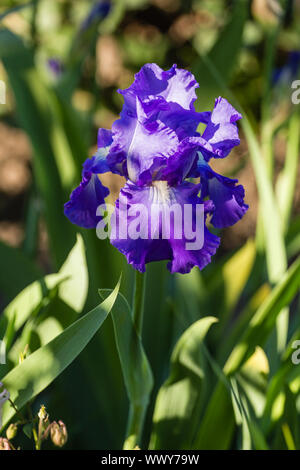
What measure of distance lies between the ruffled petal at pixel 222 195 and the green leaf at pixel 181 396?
0.55 ft

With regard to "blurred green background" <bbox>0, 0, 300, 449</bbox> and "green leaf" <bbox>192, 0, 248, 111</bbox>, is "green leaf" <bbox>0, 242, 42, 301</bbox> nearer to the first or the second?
"blurred green background" <bbox>0, 0, 300, 449</bbox>

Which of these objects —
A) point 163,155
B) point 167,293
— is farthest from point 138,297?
point 167,293

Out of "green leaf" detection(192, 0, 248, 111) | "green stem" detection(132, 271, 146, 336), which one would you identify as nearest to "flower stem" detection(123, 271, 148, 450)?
"green stem" detection(132, 271, 146, 336)

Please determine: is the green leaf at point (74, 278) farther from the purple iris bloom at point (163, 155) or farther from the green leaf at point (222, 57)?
the green leaf at point (222, 57)

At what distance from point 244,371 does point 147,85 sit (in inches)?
18.2

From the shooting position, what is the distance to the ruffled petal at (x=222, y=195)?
23.5 inches

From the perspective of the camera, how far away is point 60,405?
0.99 metres

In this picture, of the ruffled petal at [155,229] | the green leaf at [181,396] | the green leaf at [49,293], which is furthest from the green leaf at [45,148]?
the ruffled petal at [155,229]

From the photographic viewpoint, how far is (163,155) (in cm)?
54

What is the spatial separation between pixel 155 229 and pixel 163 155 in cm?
8

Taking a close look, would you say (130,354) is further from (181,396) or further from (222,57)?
(222,57)

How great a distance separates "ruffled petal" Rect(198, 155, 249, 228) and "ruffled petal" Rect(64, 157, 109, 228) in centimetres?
12

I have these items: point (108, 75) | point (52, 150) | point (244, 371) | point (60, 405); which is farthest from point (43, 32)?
point (244, 371)
